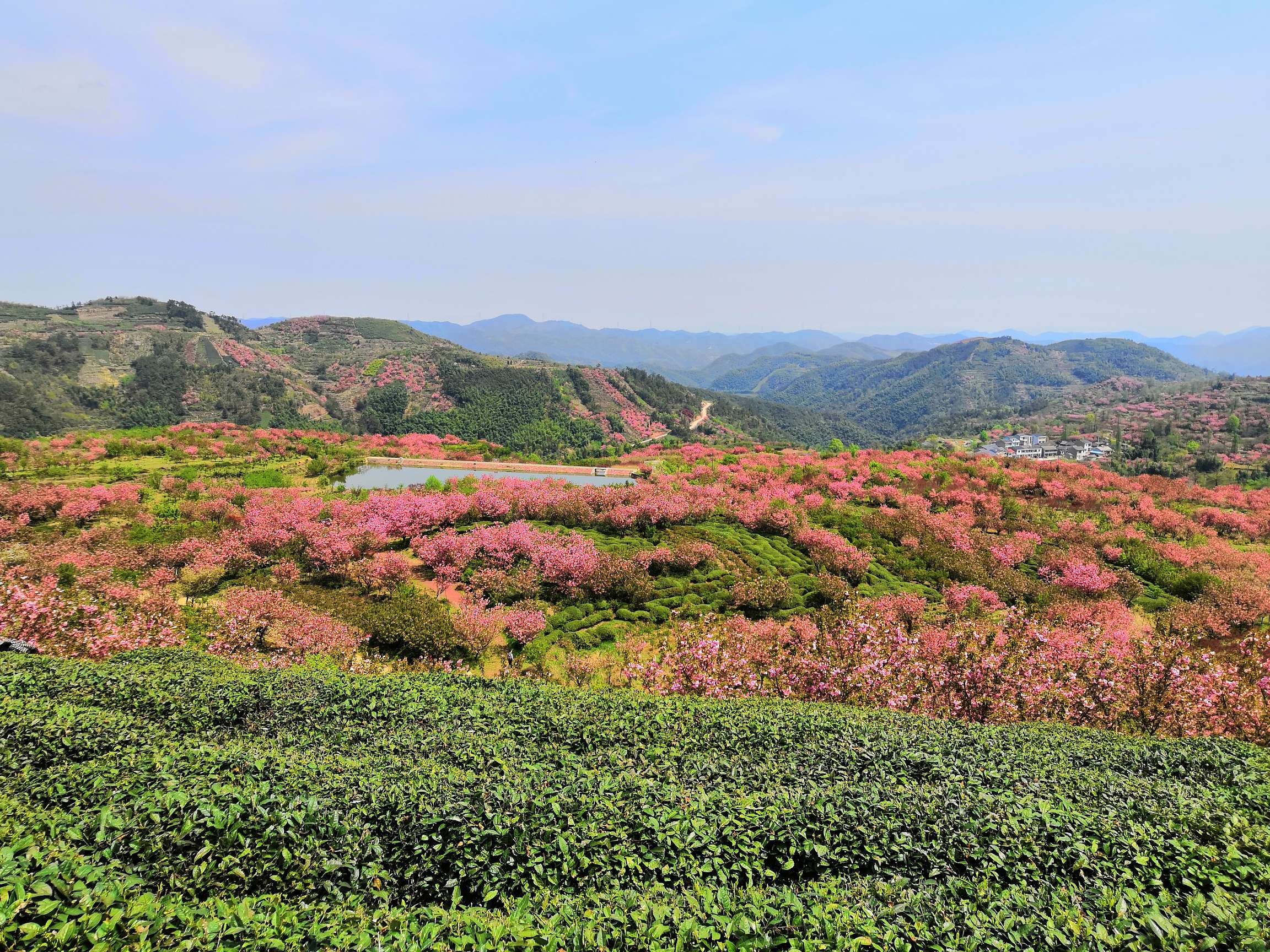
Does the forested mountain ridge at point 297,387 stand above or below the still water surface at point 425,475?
above

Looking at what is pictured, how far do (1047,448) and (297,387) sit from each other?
13101cm

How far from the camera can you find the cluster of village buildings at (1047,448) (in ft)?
268

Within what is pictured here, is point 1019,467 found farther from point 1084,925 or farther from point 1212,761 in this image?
point 1084,925

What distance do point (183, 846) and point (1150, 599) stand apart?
85.4 feet

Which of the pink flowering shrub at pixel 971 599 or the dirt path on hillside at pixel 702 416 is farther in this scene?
Result: the dirt path on hillside at pixel 702 416

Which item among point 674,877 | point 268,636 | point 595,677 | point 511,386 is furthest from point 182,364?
point 674,877

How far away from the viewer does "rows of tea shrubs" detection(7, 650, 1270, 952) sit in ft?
12.2

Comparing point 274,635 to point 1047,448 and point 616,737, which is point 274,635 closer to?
point 616,737

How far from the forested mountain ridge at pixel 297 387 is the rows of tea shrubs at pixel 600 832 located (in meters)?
65.8

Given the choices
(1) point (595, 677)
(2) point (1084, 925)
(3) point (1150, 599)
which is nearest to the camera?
(2) point (1084, 925)

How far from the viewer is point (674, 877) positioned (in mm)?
4852

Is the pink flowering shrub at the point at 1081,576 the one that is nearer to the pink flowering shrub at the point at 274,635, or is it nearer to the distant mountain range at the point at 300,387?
the pink flowering shrub at the point at 274,635

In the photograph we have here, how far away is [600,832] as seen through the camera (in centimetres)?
516

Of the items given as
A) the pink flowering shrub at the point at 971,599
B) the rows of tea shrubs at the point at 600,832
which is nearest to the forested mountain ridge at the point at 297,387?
the pink flowering shrub at the point at 971,599
